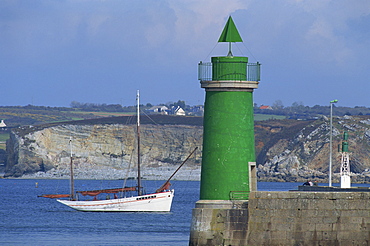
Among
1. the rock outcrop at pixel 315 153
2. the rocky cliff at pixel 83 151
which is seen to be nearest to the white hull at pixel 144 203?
the rock outcrop at pixel 315 153

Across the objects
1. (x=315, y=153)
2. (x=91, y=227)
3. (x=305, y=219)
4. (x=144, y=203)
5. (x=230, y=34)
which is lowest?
(x=91, y=227)

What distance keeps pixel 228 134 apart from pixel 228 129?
0.14 meters

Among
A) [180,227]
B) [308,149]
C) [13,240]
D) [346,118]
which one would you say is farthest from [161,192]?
[346,118]

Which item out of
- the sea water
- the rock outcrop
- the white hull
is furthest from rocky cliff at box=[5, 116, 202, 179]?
the white hull

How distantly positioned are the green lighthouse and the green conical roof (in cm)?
59

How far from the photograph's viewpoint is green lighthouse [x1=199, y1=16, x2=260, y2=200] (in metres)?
22.3

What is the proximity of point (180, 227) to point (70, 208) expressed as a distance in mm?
29541

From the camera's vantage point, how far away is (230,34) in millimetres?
22844

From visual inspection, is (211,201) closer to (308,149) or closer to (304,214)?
(304,214)

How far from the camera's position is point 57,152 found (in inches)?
7579

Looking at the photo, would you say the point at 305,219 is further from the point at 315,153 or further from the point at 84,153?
the point at 84,153

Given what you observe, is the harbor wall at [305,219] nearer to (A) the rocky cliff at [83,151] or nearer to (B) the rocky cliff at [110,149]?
(B) the rocky cliff at [110,149]

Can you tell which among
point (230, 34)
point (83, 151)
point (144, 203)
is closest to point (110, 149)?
point (83, 151)

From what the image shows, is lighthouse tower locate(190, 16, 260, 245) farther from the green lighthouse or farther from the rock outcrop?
the rock outcrop
